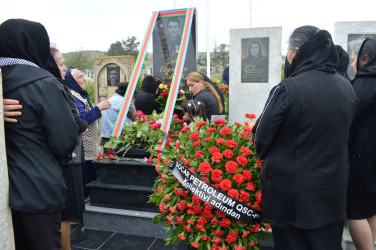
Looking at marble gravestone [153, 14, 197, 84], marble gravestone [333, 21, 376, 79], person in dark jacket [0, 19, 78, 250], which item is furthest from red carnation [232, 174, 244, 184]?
marble gravestone [333, 21, 376, 79]

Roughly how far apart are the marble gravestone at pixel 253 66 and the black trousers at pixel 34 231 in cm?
402

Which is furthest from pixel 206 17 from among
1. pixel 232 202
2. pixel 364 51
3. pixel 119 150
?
pixel 232 202

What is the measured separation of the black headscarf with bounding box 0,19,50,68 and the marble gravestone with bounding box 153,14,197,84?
3802mm

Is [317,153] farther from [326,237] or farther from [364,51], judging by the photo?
[364,51]

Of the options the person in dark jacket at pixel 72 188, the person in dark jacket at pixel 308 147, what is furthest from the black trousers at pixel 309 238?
the person in dark jacket at pixel 72 188

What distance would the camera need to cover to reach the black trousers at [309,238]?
195cm

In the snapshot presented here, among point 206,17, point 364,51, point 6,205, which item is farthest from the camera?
point 206,17

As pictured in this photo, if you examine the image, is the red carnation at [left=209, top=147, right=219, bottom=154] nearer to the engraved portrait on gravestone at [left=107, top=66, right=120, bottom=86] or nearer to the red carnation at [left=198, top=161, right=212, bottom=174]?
the red carnation at [left=198, top=161, right=212, bottom=174]

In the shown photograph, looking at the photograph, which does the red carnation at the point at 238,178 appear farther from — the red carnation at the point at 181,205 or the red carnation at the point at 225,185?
the red carnation at the point at 181,205

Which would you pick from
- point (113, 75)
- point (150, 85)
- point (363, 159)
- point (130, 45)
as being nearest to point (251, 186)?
point (363, 159)

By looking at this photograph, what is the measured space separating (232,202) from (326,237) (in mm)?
600

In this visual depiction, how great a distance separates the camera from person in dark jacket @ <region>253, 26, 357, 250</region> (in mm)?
1874

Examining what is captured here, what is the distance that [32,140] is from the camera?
1.90m

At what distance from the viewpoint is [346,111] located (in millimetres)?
1953
